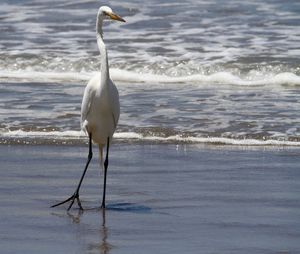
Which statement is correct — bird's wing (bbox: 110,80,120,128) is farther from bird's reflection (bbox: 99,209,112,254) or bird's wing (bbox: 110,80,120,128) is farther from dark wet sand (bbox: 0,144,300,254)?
bird's reflection (bbox: 99,209,112,254)

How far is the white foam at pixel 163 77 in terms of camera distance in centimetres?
1473

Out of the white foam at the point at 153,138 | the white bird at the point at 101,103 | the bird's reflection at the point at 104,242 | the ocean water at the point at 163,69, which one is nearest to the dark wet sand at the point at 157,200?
the bird's reflection at the point at 104,242

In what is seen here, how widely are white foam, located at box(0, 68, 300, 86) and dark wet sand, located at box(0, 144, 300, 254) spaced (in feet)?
16.5

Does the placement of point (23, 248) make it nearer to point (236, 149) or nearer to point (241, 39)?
point (236, 149)

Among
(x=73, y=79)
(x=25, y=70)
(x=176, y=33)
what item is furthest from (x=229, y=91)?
(x=176, y=33)

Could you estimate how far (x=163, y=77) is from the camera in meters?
15.4

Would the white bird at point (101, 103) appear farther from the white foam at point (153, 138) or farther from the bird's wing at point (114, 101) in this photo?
the white foam at point (153, 138)

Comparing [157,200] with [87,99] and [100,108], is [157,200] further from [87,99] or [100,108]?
[87,99]

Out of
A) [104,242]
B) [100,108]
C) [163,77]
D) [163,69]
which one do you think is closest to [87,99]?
[100,108]

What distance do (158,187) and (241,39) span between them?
10000 mm

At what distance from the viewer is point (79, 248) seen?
5930mm

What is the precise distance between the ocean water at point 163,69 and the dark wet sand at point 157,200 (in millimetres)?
848

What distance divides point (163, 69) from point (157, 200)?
27.8 feet

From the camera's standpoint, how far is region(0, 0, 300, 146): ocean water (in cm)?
1073
